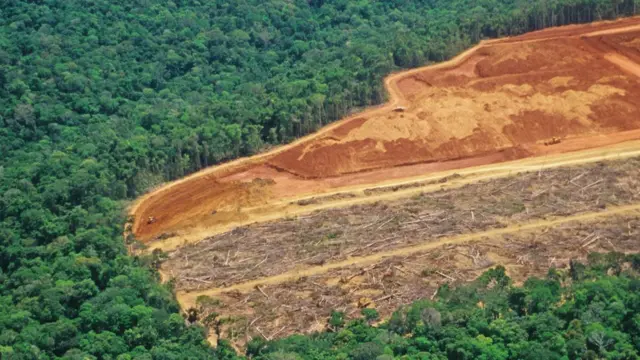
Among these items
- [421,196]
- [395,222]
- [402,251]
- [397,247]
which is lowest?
[402,251]

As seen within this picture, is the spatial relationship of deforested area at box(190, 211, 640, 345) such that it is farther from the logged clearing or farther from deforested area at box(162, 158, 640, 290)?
deforested area at box(162, 158, 640, 290)

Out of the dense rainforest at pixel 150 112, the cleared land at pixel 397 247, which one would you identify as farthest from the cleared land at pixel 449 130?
the cleared land at pixel 397 247

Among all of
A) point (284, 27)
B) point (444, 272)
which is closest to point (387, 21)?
point (284, 27)

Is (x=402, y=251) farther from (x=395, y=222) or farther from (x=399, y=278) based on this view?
(x=395, y=222)

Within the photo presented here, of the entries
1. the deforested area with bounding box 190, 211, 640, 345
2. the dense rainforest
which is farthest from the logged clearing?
the dense rainforest

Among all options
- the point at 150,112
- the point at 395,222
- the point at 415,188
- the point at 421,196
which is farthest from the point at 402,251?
the point at 150,112

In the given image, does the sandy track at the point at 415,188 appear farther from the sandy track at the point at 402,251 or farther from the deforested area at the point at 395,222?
the sandy track at the point at 402,251

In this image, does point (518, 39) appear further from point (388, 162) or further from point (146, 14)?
point (146, 14)
